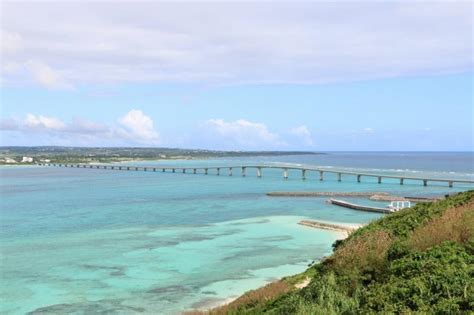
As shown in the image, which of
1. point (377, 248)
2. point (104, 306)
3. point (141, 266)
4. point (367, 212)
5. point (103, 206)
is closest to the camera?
point (377, 248)

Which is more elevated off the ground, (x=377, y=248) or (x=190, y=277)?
(x=377, y=248)

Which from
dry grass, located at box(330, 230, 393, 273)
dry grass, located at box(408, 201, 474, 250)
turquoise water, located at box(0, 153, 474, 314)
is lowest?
turquoise water, located at box(0, 153, 474, 314)

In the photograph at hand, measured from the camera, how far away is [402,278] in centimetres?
960

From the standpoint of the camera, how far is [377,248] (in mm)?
12125

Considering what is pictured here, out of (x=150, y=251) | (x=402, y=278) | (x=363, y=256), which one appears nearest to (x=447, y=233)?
(x=363, y=256)

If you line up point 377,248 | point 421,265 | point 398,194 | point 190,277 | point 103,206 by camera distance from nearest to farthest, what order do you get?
point 421,265
point 377,248
point 190,277
point 103,206
point 398,194

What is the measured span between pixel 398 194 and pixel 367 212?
2275cm

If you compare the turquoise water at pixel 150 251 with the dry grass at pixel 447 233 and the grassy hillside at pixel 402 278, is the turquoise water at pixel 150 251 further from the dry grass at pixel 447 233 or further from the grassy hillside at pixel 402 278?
the dry grass at pixel 447 233

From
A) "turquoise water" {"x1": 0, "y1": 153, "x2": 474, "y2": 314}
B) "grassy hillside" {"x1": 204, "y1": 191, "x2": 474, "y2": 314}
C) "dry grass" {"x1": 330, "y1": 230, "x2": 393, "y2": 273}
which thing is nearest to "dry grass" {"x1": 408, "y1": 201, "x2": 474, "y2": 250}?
"grassy hillside" {"x1": 204, "y1": 191, "x2": 474, "y2": 314}

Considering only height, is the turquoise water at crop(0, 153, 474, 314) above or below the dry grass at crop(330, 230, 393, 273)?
below

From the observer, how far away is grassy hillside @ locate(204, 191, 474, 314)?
8.34 meters

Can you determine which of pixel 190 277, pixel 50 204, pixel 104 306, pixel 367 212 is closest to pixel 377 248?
pixel 104 306

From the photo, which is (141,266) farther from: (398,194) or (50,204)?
(398,194)

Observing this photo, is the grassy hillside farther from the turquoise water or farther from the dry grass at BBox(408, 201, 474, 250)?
the turquoise water
